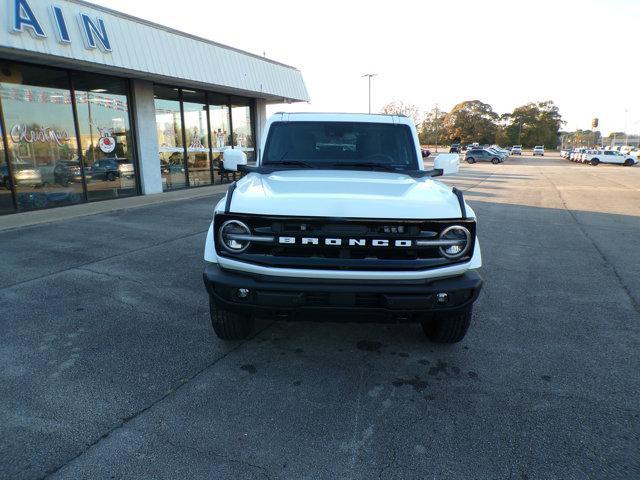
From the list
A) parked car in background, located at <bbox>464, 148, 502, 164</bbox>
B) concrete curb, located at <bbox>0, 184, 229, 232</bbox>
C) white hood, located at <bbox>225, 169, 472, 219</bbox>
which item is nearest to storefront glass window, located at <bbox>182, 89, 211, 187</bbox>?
concrete curb, located at <bbox>0, 184, 229, 232</bbox>

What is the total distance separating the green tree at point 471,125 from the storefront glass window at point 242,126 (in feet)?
299

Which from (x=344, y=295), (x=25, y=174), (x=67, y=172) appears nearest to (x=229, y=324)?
(x=344, y=295)

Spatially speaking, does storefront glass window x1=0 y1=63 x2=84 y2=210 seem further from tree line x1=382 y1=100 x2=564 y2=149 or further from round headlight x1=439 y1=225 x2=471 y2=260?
tree line x1=382 y1=100 x2=564 y2=149

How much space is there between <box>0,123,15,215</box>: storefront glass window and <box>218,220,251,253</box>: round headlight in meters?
9.72

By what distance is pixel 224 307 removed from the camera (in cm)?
296

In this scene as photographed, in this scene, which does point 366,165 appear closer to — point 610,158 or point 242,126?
point 242,126

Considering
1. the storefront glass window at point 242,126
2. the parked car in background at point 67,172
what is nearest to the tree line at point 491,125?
the storefront glass window at point 242,126

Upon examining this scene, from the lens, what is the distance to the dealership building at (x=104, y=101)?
31.8 feet

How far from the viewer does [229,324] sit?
347cm

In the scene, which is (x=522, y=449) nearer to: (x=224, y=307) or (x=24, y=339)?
(x=224, y=307)

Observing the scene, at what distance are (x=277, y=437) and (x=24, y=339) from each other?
8.73 feet

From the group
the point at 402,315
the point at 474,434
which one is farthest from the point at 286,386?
the point at 474,434

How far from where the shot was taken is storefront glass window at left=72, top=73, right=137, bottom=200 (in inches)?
469

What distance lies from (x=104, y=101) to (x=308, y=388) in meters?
12.4
